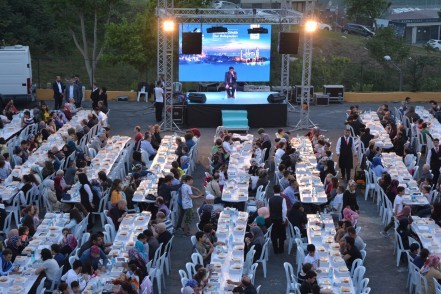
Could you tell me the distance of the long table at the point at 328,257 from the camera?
14344 mm

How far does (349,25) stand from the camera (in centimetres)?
5941

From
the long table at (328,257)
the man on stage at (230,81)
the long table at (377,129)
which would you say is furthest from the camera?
the man on stage at (230,81)

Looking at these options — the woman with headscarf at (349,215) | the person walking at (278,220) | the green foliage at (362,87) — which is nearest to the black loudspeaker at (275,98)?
the green foliage at (362,87)

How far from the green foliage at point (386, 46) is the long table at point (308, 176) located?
1984 cm

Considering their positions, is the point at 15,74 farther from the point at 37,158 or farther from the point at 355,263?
the point at 355,263

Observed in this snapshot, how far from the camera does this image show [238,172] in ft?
67.3

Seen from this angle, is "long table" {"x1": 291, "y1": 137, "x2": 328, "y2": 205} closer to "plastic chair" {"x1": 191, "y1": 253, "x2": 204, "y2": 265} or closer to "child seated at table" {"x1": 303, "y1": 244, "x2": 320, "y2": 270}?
"child seated at table" {"x1": 303, "y1": 244, "x2": 320, "y2": 270}

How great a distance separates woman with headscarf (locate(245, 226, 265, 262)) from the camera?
643 inches

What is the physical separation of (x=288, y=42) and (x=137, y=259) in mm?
14673

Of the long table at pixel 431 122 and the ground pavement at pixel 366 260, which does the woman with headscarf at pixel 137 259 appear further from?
the long table at pixel 431 122

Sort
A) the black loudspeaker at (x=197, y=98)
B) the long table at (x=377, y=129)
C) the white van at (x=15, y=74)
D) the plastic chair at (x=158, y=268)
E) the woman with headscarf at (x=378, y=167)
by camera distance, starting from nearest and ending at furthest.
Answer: the plastic chair at (x=158, y=268), the woman with headscarf at (x=378, y=167), the long table at (x=377, y=129), the black loudspeaker at (x=197, y=98), the white van at (x=15, y=74)

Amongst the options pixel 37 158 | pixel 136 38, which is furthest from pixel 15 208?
pixel 136 38

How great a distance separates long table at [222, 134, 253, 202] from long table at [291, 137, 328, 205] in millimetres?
1153

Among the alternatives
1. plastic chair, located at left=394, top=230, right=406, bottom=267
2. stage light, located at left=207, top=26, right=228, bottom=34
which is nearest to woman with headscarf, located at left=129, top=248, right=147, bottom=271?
plastic chair, located at left=394, top=230, right=406, bottom=267
